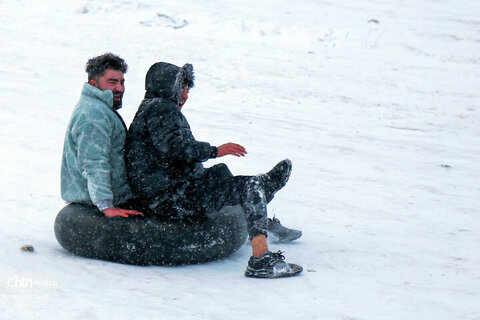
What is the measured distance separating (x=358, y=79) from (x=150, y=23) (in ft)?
17.1

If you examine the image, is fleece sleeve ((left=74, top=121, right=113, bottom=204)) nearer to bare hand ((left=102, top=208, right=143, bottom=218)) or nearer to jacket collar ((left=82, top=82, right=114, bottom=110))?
bare hand ((left=102, top=208, right=143, bottom=218))

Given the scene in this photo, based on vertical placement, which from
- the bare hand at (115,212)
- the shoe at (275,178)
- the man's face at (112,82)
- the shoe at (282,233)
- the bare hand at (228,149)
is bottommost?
the shoe at (282,233)

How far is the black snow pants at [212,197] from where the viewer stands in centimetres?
500

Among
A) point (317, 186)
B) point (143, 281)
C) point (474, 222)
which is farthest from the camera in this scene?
point (317, 186)

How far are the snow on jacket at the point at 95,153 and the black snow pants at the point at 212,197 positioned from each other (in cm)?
29

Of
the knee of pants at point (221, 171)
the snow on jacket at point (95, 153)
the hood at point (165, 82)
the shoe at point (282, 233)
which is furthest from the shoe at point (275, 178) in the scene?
the snow on jacket at point (95, 153)

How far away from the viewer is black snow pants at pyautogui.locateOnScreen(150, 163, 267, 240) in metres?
5.00

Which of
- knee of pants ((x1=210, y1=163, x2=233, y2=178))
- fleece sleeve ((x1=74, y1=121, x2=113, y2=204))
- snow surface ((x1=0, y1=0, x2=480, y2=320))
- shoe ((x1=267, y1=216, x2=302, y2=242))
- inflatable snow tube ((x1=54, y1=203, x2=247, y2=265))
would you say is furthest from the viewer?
shoe ((x1=267, y1=216, x2=302, y2=242))

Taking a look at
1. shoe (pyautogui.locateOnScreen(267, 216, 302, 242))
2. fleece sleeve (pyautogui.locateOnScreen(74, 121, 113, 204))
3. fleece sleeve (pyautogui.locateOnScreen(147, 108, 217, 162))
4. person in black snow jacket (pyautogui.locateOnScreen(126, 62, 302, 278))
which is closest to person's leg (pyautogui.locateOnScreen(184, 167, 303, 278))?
person in black snow jacket (pyautogui.locateOnScreen(126, 62, 302, 278))

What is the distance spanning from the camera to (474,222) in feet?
21.6

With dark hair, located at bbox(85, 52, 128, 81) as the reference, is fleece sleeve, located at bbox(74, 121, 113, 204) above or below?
below

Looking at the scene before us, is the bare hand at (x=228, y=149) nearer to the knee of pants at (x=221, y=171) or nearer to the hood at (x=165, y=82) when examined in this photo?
the knee of pants at (x=221, y=171)

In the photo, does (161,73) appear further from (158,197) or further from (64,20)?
(64,20)

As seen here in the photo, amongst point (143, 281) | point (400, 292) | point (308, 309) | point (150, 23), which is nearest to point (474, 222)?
point (400, 292)
